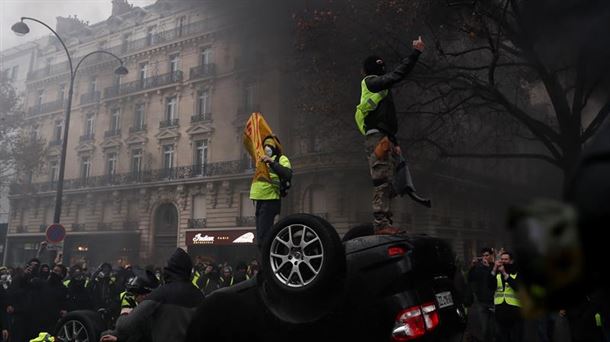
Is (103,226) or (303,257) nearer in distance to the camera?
(303,257)

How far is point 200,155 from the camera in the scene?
2906cm

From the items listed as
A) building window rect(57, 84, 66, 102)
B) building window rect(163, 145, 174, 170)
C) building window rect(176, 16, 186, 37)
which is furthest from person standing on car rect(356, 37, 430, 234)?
building window rect(57, 84, 66, 102)

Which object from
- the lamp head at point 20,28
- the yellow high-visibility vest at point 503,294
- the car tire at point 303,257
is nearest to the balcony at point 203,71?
the lamp head at point 20,28

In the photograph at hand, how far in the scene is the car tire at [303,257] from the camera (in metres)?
2.45

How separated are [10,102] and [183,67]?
1065 centimetres

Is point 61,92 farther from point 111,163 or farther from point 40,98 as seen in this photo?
point 111,163

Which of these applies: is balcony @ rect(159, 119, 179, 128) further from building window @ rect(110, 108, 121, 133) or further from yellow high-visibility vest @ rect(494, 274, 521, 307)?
yellow high-visibility vest @ rect(494, 274, 521, 307)

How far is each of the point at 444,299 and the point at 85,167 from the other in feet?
117

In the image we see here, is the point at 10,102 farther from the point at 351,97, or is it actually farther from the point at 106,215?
the point at 351,97

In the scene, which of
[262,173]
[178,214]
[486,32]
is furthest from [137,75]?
[262,173]

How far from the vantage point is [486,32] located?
949 centimetres

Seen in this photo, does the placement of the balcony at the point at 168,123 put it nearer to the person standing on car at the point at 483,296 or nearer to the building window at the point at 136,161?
the building window at the point at 136,161

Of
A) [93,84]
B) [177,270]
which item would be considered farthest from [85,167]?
[177,270]

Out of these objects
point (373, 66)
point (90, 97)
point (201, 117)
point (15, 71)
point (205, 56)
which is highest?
point (15, 71)
